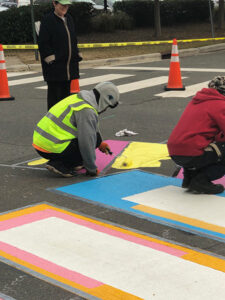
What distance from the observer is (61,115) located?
620 cm

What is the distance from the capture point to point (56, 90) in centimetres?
839

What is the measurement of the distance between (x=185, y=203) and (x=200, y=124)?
0.68 metres

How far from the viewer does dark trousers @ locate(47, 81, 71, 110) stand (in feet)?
27.4

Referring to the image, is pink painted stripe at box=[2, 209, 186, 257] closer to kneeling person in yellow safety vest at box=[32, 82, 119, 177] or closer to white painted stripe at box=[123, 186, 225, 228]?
white painted stripe at box=[123, 186, 225, 228]

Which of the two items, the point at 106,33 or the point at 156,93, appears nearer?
the point at 156,93

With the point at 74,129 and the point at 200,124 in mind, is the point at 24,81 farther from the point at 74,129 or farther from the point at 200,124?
the point at 200,124

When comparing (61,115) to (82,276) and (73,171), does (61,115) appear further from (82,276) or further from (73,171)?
(82,276)

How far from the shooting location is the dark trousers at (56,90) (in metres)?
8.35

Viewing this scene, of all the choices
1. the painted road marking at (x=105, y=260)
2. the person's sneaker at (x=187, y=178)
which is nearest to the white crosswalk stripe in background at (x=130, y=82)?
the person's sneaker at (x=187, y=178)

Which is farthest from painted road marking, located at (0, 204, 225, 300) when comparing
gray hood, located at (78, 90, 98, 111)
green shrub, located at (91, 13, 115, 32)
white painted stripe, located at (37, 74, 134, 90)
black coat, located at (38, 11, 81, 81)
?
green shrub, located at (91, 13, 115, 32)

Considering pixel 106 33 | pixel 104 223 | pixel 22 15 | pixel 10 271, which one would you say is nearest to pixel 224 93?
pixel 104 223

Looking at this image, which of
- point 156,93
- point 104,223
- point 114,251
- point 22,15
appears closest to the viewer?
point 114,251

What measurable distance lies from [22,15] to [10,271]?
1908 cm

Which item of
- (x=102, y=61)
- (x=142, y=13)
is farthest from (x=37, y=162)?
(x=142, y=13)
